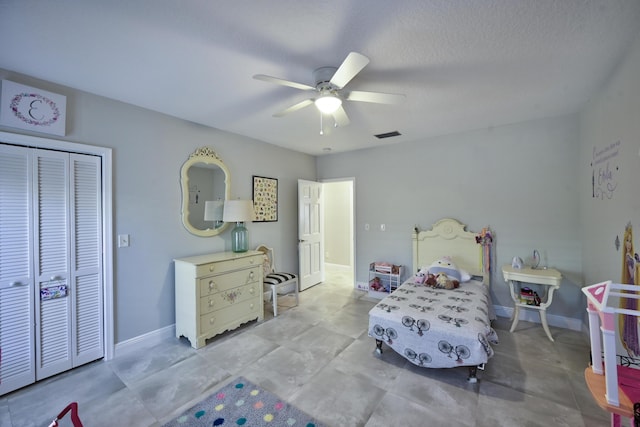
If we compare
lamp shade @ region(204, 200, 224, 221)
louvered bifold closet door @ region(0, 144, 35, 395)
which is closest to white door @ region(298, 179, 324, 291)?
lamp shade @ region(204, 200, 224, 221)

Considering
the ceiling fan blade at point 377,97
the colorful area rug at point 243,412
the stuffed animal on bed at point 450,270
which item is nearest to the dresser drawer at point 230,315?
the colorful area rug at point 243,412

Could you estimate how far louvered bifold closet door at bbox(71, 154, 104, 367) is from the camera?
7.62ft

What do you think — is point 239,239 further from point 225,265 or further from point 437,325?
point 437,325

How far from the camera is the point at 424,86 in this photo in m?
2.28

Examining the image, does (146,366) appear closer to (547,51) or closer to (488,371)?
(488,371)

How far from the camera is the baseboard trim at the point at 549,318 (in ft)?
9.71

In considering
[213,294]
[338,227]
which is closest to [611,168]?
[213,294]

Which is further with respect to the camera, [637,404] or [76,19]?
[76,19]

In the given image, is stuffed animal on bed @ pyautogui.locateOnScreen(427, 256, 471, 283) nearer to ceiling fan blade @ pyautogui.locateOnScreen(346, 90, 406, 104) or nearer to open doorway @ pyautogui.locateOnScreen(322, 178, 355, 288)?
ceiling fan blade @ pyautogui.locateOnScreen(346, 90, 406, 104)

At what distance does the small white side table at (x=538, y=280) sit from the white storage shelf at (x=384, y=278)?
56.6 inches

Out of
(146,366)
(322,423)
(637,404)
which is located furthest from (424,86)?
(146,366)

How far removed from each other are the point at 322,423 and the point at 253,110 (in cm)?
281

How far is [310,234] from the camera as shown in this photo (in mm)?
4684

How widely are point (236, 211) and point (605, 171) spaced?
12.2ft
